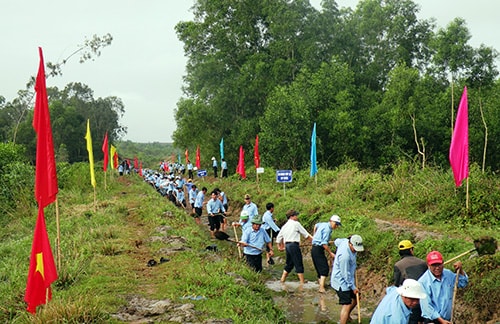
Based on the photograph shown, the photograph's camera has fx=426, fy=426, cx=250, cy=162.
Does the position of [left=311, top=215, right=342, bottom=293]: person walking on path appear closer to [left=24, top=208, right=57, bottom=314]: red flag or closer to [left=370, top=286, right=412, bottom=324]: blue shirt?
[left=370, top=286, right=412, bottom=324]: blue shirt

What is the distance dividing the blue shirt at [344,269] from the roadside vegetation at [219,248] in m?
1.24

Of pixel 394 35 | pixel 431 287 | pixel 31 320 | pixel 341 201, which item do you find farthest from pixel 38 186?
pixel 394 35

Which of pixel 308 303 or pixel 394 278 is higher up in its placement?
pixel 394 278

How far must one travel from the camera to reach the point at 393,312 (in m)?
4.32

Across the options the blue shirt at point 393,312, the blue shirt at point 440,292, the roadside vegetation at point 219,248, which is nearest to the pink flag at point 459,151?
the roadside vegetation at point 219,248

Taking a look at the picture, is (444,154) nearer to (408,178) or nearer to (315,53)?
(315,53)

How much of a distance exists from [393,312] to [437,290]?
1559mm

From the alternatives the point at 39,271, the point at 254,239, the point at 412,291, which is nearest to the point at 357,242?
the point at 412,291

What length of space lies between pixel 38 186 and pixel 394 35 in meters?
35.7

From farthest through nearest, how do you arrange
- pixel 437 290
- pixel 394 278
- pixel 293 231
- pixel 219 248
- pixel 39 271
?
pixel 219 248, pixel 293 231, pixel 394 278, pixel 39 271, pixel 437 290

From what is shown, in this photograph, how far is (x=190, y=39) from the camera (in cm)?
3447

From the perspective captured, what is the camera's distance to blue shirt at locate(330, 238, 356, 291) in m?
7.36

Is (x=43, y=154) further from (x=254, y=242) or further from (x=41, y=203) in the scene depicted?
(x=254, y=242)

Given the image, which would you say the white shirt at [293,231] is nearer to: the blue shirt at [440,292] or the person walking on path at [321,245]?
the person walking on path at [321,245]
